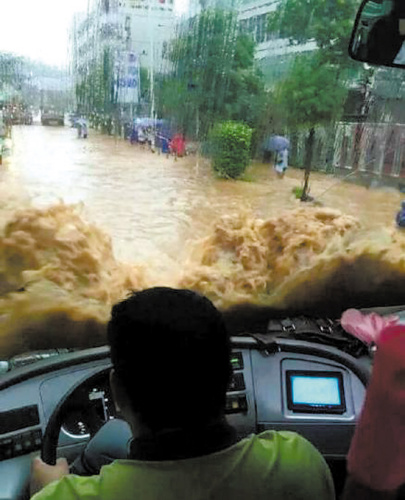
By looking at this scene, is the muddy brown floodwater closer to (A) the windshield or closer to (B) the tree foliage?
(A) the windshield

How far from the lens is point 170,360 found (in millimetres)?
919

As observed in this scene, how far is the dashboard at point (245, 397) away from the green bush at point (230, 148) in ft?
1.94

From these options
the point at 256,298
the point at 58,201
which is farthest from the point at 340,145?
the point at 58,201

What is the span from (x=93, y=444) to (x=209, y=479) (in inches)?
26.2

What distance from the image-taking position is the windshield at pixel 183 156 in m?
1.89

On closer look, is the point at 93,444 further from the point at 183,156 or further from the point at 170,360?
the point at 183,156

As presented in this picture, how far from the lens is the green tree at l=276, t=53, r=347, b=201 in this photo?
6.63 ft

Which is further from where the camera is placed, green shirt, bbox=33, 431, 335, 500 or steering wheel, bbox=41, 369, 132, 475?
steering wheel, bbox=41, 369, 132, 475

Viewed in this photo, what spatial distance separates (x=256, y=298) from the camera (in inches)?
85.6

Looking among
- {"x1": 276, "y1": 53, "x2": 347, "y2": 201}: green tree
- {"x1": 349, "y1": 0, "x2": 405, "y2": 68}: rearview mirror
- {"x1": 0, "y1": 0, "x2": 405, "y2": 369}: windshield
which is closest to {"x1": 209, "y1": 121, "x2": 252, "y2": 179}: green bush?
{"x1": 0, "y1": 0, "x2": 405, "y2": 369}: windshield

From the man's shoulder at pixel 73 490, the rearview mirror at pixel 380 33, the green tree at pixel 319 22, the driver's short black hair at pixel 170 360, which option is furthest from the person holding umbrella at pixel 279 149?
the man's shoulder at pixel 73 490

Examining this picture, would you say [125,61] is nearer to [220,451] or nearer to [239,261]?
[239,261]

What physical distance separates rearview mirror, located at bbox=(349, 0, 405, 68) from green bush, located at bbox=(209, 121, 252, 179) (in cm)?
46

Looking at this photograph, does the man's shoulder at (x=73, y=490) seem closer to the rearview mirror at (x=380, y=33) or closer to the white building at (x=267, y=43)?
the rearview mirror at (x=380, y=33)
